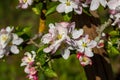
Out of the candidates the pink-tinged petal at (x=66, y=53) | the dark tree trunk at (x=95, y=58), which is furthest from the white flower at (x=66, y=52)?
the dark tree trunk at (x=95, y=58)

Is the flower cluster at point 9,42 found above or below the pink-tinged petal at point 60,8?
below

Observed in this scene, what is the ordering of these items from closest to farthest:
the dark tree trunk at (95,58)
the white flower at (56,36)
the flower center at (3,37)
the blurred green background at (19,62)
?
the white flower at (56,36) < the flower center at (3,37) < the dark tree trunk at (95,58) < the blurred green background at (19,62)

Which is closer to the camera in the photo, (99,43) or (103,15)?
(99,43)

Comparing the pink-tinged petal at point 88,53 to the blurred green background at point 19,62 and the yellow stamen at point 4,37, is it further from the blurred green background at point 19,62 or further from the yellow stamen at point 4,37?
the blurred green background at point 19,62

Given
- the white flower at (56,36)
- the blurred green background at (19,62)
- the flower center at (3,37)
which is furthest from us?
the blurred green background at (19,62)

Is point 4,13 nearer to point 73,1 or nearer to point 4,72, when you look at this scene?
point 4,72

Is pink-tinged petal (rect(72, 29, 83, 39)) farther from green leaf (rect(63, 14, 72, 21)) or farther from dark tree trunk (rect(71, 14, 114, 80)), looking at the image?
dark tree trunk (rect(71, 14, 114, 80))

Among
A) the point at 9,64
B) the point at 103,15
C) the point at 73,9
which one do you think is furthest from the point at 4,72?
the point at 73,9
